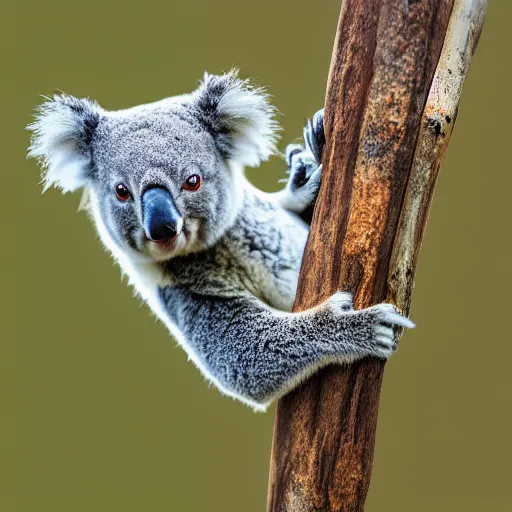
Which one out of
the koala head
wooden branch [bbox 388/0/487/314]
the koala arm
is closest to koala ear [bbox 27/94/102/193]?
the koala head

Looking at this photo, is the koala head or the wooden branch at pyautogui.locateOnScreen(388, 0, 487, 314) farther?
the koala head

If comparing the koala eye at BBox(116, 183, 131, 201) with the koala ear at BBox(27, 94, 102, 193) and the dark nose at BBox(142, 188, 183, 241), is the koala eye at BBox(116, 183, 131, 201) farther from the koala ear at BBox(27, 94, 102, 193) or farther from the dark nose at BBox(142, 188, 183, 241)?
the koala ear at BBox(27, 94, 102, 193)

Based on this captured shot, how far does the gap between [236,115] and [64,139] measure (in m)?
0.61

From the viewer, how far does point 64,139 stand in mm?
2316

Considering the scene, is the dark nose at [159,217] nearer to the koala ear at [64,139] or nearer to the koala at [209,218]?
the koala at [209,218]

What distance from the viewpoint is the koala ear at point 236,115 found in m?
2.27

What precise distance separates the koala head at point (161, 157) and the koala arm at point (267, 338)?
0.23 meters

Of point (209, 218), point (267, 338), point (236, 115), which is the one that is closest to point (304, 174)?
point (236, 115)

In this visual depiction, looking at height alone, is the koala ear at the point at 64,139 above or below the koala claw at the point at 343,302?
above

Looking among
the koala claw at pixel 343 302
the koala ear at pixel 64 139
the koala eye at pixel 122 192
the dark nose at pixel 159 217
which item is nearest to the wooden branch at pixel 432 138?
the koala claw at pixel 343 302

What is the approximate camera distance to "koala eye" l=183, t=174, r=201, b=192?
2084mm

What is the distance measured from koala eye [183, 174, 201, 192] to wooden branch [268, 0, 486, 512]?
46cm

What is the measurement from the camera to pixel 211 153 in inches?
87.0

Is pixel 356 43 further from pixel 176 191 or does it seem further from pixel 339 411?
pixel 339 411
